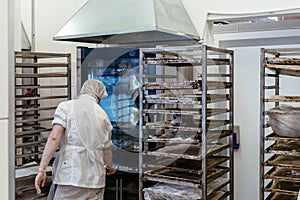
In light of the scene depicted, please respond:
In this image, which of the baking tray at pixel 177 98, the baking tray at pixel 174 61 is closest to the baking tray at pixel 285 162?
the baking tray at pixel 177 98

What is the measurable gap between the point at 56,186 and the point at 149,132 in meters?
0.47

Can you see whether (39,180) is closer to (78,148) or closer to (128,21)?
(78,148)

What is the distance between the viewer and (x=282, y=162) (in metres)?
1.39

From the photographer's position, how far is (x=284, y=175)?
4.83 feet

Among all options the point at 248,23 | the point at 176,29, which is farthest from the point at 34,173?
the point at 248,23

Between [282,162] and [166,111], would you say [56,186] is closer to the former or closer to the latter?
[166,111]

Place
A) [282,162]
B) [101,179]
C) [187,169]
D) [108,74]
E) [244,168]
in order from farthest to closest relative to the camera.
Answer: [244,168]
[108,74]
[101,179]
[187,169]
[282,162]

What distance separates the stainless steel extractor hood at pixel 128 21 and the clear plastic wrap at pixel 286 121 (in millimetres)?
541

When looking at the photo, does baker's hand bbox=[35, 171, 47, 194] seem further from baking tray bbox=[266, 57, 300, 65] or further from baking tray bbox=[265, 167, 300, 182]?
baking tray bbox=[266, 57, 300, 65]

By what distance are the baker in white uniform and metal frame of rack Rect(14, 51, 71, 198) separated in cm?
4

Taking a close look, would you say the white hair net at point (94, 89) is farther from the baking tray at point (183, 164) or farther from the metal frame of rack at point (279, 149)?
the metal frame of rack at point (279, 149)

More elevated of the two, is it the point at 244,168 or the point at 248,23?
the point at 248,23

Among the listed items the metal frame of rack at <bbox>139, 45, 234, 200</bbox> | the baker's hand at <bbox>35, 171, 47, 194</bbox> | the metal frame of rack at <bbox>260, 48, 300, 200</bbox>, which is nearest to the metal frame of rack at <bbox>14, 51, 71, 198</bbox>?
the baker's hand at <bbox>35, 171, 47, 194</bbox>

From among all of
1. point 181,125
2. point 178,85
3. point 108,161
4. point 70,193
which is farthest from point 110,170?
point 178,85
